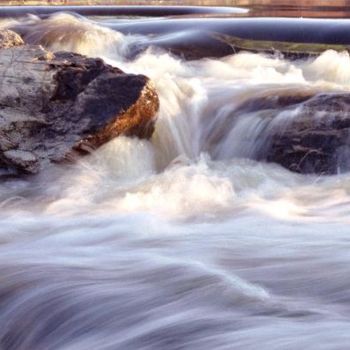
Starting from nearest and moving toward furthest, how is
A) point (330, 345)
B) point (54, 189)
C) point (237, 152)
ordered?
point (330, 345) → point (54, 189) → point (237, 152)

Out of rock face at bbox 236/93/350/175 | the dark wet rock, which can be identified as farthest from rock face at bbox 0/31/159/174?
rock face at bbox 236/93/350/175

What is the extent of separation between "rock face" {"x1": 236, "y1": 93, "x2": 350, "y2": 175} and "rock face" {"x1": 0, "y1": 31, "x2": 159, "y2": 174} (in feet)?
3.72

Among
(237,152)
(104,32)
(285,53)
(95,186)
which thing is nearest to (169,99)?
(237,152)

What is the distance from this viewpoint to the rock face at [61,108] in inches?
259

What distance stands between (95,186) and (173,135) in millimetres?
1209

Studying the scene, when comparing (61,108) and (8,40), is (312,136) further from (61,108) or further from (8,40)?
(8,40)

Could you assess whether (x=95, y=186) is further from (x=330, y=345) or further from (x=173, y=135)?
(x=330, y=345)

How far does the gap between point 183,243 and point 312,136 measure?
2295mm

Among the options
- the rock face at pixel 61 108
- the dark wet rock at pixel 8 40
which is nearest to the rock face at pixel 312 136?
the rock face at pixel 61 108

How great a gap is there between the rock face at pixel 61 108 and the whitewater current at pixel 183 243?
0.16 meters

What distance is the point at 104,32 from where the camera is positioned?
11.1m

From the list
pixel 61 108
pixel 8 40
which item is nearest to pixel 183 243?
pixel 61 108

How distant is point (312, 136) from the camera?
21.7 ft

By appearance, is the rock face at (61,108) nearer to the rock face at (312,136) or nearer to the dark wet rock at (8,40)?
the dark wet rock at (8,40)
